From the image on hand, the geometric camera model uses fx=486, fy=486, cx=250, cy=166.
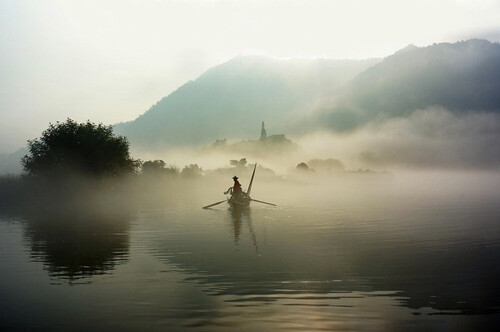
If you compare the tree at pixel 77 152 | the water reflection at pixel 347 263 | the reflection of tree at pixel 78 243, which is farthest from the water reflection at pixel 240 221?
the tree at pixel 77 152

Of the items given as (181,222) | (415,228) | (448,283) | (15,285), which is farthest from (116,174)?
(448,283)

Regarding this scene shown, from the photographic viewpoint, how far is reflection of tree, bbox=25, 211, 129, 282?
25.0 meters

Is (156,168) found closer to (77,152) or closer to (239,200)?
(77,152)

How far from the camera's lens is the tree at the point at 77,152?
82000mm

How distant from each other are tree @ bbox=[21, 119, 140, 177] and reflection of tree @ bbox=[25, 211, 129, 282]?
28.4 meters

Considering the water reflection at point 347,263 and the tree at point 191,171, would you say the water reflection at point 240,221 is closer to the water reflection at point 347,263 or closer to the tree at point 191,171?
the water reflection at point 347,263

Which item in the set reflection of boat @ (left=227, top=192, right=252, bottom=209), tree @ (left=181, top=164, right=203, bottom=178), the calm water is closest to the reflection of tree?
the calm water

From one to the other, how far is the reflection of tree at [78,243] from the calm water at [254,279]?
0.13 meters

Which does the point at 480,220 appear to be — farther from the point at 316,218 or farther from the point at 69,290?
the point at 69,290

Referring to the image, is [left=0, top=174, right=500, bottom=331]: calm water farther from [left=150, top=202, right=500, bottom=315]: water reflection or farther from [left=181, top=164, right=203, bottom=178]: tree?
[left=181, top=164, right=203, bottom=178]: tree

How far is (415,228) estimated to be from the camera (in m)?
41.4

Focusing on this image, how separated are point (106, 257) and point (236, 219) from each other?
77.8 ft

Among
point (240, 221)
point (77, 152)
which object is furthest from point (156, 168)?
point (240, 221)

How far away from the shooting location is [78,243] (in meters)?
34.5
